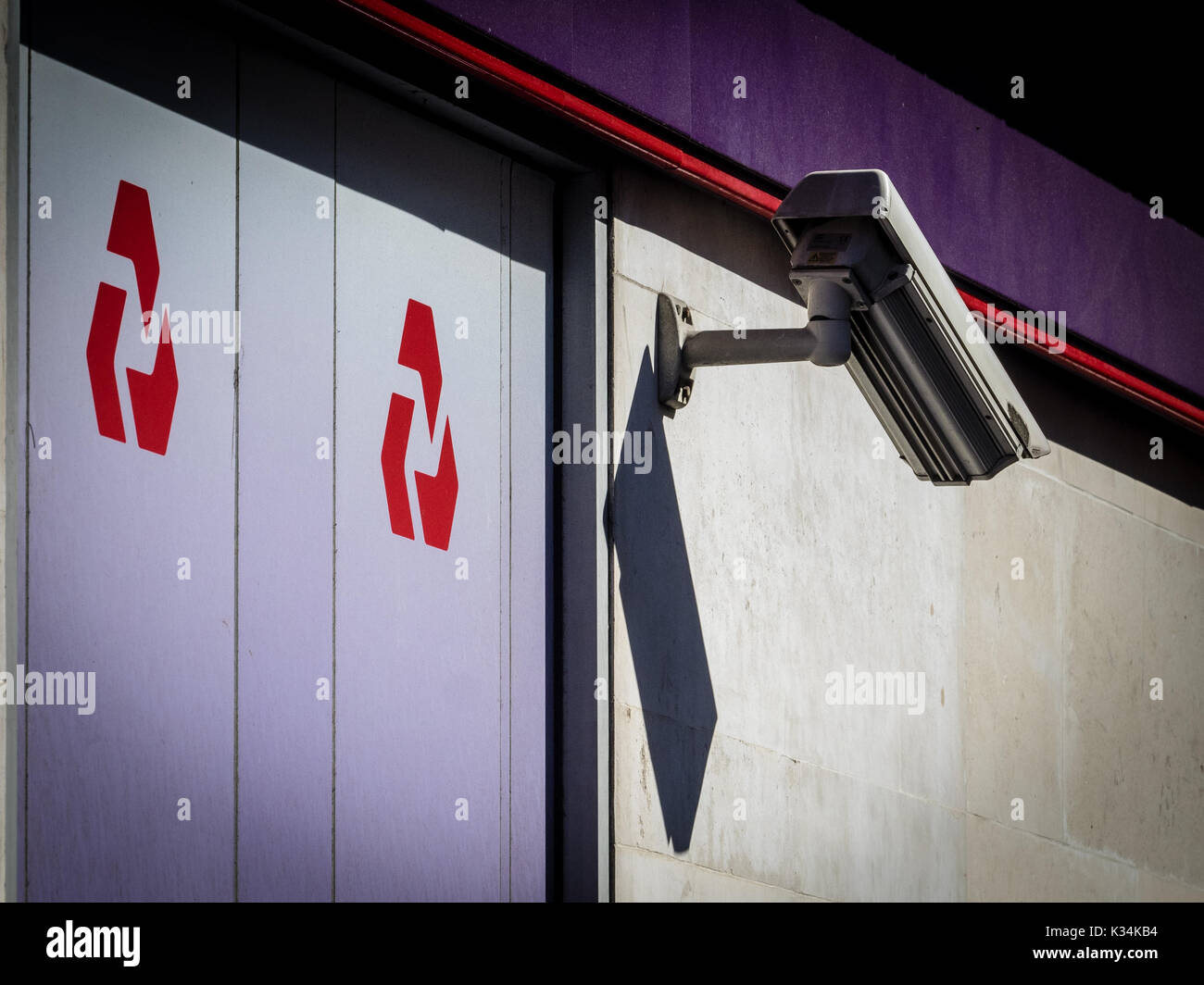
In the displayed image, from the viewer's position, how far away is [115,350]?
2.65 m

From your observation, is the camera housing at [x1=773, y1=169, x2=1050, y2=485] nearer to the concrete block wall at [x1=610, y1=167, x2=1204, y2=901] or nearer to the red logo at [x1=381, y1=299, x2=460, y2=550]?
the concrete block wall at [x1=610, y1=167, x2=1204, y2=901]

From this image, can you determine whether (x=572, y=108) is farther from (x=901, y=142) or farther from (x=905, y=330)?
(x=901, y=142)

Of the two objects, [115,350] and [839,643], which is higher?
[115,350]

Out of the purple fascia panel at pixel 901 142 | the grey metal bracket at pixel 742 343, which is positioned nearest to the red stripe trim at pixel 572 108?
the purple fascia panel at pixel 901 142

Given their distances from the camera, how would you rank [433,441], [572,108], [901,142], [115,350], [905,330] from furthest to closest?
[901,142] < [905,330] < [572,108] < [433,441] < [115,350]

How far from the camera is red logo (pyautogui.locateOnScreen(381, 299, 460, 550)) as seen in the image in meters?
3.18

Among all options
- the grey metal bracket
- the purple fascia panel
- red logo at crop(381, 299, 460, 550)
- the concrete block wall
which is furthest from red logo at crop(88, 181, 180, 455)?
the grey metal bracket

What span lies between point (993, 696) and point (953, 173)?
1.56 meters

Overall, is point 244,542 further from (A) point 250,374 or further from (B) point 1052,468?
(B) point 1052,468

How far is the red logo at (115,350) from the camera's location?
2621 millimetres

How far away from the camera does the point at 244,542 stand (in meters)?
2.86

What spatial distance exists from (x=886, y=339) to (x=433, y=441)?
101 cm

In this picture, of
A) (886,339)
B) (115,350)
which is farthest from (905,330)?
(115,350)

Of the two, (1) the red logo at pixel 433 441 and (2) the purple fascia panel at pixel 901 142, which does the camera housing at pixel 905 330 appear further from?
(1) the red logo at pixel 433 441
